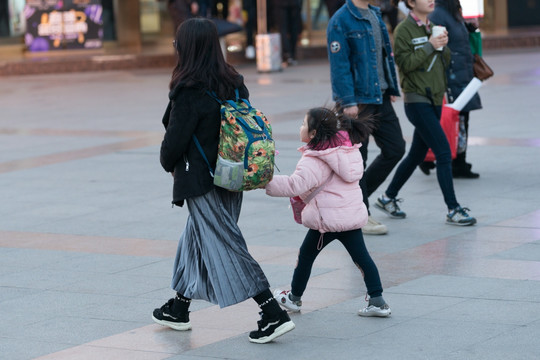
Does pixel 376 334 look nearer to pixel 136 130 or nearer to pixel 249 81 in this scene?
pixel 136 130

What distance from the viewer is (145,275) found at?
6.49 m

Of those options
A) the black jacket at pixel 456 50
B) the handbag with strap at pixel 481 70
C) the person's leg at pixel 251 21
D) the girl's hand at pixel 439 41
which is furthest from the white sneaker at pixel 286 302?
the person's leg at pixel 251 21

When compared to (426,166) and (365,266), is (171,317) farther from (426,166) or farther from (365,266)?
(426,166)

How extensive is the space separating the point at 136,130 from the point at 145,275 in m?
7.02

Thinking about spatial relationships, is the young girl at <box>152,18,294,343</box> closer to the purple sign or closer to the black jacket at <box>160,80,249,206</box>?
the black jacket at <box>160,80,249,206</box>

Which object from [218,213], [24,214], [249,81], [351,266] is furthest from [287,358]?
[249,81]

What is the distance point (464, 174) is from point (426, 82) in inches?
77.7

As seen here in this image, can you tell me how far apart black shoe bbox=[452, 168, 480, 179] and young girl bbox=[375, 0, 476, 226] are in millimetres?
1678

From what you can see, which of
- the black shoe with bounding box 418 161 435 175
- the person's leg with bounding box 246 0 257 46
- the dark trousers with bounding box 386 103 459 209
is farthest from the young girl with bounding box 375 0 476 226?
the person's leg with bounding box 246 0 257 46

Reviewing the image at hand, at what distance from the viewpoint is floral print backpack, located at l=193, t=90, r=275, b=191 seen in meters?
4.94

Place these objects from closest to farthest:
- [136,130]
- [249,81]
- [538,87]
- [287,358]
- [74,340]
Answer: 1. [287,358]
2. [74,340]
3. [136,130]
4. [538,87]
5. [249,81]

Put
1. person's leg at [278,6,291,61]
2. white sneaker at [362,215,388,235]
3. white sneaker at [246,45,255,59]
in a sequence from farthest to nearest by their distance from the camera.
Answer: white sneaker at [246,45,255,59] → person's leg at [278,6,291,61] → white sneaker at [362,215,388,235]

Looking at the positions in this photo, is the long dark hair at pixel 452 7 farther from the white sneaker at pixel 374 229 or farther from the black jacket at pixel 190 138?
the black jacket at pixel 190 138

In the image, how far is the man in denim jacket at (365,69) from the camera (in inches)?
Result: 283
